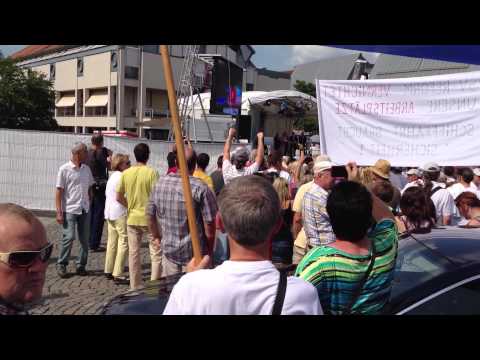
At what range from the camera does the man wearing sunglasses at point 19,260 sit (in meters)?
1.78

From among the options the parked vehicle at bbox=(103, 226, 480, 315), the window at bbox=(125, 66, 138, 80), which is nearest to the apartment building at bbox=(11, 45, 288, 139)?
the window at bbox=(125, 66, 138, 80)

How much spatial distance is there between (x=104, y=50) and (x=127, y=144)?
33.1 meters

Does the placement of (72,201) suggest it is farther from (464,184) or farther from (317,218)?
(464,184)

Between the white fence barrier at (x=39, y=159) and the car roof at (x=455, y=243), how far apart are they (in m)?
8.71

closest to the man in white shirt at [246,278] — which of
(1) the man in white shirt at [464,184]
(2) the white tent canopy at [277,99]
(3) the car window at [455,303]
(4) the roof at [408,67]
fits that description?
(3) the car window at [455,303]

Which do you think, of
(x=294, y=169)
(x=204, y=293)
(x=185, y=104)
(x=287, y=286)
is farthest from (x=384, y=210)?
(x=185, y=104)

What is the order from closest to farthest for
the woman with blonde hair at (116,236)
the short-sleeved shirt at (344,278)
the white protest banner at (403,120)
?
the short-sleeved shirt at (344,278)
the white protest banner at (403,120)
the woman with blonde hair at (116,236)

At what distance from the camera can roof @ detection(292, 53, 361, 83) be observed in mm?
52812

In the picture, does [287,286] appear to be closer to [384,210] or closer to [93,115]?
[384,210]

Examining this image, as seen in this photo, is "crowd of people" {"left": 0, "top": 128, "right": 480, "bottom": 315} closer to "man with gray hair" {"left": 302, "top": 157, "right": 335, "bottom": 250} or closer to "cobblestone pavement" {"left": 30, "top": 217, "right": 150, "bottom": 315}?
"man with gray hair" {"left": 302, "top": 157, "right": 335, "bottom": 250}

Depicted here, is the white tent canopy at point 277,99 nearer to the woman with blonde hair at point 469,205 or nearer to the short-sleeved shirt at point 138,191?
the short-sleeved shirt at point 138,191

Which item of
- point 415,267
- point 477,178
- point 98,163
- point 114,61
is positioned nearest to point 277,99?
point 98,163
